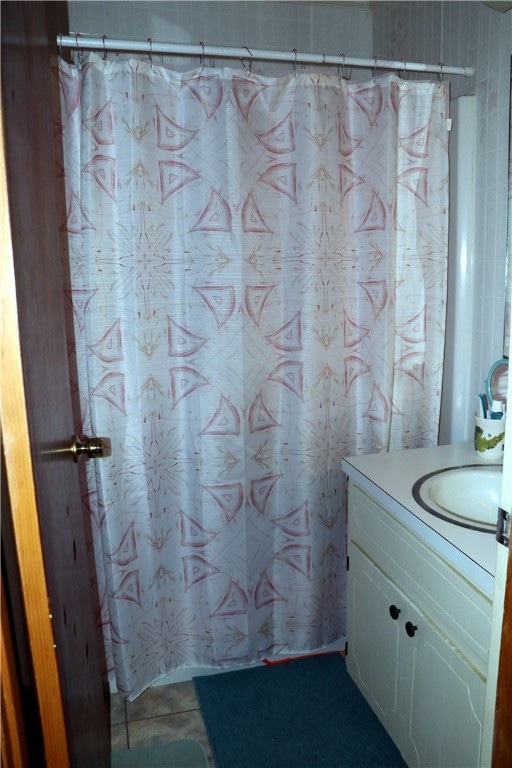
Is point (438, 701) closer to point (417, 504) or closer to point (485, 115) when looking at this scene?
point (417, 504)

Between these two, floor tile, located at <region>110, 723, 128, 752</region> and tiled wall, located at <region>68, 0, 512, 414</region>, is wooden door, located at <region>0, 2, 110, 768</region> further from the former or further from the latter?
tiled wall, located at <region>68, 0, 512, 414</region>

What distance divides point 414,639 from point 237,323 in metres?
0.98

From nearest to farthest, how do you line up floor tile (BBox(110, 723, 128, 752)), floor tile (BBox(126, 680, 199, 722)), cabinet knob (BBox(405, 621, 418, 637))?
1. cabinet knob (BBox(405, 621, 418, 637))
2. floor tile (BBox(110, 723, 128, 752))
3. floor tile (BBox(126, 680, 199, 722))

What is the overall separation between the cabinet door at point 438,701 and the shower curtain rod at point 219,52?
4.86 feet

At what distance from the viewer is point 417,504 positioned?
58.4 inches

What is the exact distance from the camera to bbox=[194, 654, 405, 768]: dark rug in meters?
1.71

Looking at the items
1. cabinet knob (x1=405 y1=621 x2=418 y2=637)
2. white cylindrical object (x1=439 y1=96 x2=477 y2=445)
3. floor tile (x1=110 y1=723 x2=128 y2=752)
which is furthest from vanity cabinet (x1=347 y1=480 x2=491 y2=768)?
floor tile (x1=110 y1=723 x2=128 y2=752)

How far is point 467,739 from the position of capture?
4.24 ft

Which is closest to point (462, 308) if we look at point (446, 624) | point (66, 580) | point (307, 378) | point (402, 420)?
point (402, 420)

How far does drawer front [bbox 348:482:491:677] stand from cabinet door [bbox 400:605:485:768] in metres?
0.04

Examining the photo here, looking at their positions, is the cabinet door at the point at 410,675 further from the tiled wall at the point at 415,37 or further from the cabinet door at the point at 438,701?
the tiled wall at the point at 415,37

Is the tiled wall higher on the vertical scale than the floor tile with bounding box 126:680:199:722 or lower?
higher

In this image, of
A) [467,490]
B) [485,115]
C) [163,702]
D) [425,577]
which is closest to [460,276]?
[485,115]

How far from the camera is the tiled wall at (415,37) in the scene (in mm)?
1689
